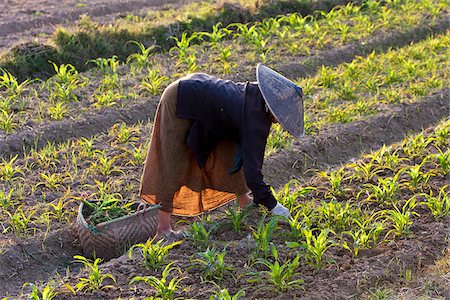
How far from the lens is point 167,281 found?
492cm

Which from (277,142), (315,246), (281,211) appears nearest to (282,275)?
(315,246)

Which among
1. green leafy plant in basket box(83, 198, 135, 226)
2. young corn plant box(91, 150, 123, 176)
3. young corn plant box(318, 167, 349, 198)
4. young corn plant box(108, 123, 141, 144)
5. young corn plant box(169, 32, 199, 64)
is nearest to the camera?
green leafy plant in basket box(83, 198, 135, 226)

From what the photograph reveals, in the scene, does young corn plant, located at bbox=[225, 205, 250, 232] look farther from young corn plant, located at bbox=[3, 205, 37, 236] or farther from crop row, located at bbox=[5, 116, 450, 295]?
young corn plant, located at bbox=[3, 205, 37, 236]

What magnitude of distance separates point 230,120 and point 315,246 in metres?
0.91

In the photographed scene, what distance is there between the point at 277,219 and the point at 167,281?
86 cm

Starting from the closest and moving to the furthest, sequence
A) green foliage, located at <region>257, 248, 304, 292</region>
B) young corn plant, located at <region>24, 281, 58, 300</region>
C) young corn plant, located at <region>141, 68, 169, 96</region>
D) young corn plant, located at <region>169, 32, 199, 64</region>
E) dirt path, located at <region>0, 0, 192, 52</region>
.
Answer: young corn plant, located at <region>24, 281, 58, 300</region>, green foliage, located at <region>257, 248, 304, 292</region>, young corn plant, located at <region>141, 68, 169, 96</region>, young corn plant, located at <region>169, 32, 199, 64</region>, dirt path, located at <region>0, 0, 192, 52</region>

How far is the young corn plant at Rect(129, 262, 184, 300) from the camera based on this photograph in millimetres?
4676

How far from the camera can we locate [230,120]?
513 centimetres

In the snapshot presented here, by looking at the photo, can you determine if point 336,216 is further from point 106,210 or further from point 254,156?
point 106,210

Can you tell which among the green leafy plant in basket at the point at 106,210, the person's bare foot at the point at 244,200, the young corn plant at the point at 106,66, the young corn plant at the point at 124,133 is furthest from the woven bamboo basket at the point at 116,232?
the young corn plant at the point at 106,66

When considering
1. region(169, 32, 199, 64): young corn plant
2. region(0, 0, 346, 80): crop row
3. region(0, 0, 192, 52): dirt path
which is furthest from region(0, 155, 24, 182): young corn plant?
region(0, 0, 192, 52): dirt path

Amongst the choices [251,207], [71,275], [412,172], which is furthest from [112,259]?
[412,172]

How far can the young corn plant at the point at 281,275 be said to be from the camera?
4.80 meters

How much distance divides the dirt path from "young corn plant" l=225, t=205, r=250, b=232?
15.7ft
